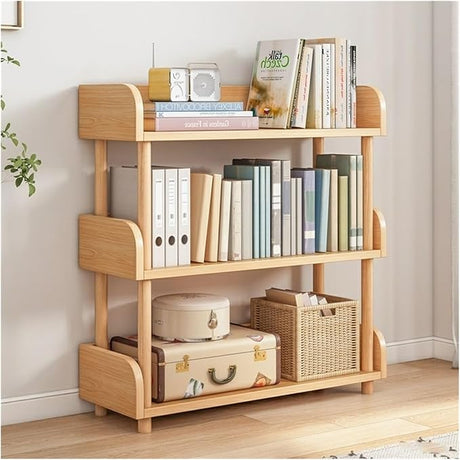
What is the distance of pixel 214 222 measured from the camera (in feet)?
9.96

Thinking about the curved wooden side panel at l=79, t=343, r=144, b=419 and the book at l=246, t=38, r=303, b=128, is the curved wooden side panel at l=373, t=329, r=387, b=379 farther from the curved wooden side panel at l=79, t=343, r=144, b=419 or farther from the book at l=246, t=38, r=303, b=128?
the curved wooden side panel at l=79, t=343, r=144, b=419

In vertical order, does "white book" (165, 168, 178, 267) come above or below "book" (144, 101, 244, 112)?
below

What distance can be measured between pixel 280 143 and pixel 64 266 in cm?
87

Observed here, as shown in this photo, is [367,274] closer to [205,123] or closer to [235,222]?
[235,222]

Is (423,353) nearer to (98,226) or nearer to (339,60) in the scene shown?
(339,60)

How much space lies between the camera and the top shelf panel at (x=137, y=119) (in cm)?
285

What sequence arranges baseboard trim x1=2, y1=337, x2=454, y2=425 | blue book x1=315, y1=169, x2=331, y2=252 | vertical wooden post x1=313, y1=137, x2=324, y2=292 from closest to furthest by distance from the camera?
baseboard trim x1=2, y1=337, x2=454, y2=425 → blue book x1=315, y1=169, x2=331, y2=252 → vertical wooden post x1=313, y1=137, x2=324, y2=292

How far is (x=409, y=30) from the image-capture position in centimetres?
379

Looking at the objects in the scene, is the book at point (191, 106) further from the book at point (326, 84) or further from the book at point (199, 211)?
the book at point (326, 84)

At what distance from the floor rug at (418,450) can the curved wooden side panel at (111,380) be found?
1.89 feet

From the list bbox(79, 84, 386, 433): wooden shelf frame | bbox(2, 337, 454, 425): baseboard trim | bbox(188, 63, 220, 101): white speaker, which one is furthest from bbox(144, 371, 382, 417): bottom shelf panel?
bbox(188, 63, 220, 101): white speaker

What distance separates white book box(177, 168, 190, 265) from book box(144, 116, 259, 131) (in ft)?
0.41

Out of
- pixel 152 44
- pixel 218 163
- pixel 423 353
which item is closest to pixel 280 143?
pixel 218 163

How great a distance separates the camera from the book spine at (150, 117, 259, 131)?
2898mm
